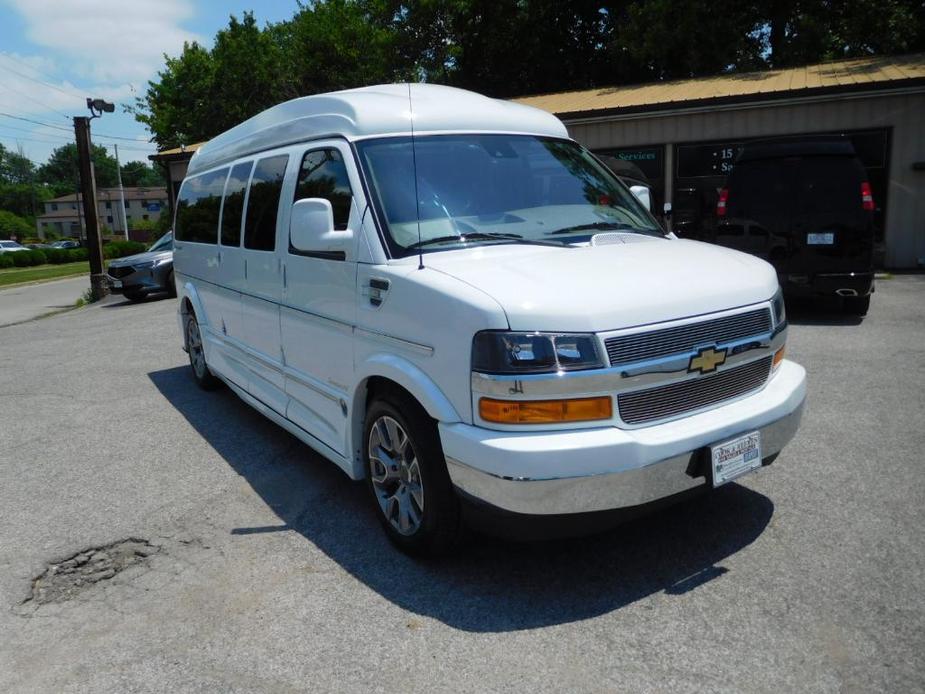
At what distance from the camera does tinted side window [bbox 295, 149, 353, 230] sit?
3.88 metres

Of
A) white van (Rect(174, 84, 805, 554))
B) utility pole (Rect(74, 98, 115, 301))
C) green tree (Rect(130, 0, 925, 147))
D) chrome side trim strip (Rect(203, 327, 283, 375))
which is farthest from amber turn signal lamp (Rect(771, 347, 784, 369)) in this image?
green tree (Rect(130, 0, 925, 147))

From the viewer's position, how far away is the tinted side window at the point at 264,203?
185 inches

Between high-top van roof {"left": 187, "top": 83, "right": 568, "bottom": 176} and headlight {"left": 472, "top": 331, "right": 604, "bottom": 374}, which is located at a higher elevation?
high-top van roof {"left": 187, "top": 83, "right": 568, "bottom": 176}

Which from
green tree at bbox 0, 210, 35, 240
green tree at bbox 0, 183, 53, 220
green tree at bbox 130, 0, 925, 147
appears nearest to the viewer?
green tree at bbox 130, 0, 925, 147

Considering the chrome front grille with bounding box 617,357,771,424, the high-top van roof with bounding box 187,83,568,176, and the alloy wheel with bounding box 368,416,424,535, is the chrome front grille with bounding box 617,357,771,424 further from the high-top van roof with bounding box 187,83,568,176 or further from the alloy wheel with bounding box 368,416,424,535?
the high-top van roof with bounding box 187,83,568,176

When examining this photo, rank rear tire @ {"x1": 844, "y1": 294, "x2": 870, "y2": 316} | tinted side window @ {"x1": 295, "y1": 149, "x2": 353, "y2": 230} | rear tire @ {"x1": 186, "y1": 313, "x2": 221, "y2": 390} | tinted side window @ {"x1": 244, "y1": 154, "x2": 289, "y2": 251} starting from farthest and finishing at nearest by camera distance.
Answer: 1. rear tire @ {"x1": 844, "y1": 294, "x2": 870, "y2": 316}
2. rear tire @ {"x1": 186, "y1": 313, "x2": 221, "y2": 390}
3. tinted side window @ {"x1": 244, "y1": 154, "x2": 289, "y2": 251}
4. tinted side window @ {"x1": 295, "y1": 149, "x2": 353, "y2": 230}

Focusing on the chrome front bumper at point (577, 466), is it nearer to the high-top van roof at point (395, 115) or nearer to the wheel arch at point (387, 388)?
the wheel arch at point (387, 388)

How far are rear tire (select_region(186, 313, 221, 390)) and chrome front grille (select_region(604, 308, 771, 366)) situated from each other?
5039 mm

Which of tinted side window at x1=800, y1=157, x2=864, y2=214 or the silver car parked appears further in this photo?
the silver car parked

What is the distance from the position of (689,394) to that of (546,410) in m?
0.71

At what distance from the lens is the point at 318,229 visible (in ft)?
12.1

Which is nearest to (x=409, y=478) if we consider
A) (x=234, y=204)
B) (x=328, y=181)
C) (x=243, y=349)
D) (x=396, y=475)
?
(x=396, y=475)

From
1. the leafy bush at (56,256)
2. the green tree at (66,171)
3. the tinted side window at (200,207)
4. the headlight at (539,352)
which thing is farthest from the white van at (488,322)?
the green tree at (66,171)

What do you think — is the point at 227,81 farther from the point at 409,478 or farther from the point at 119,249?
the point at 409,478
